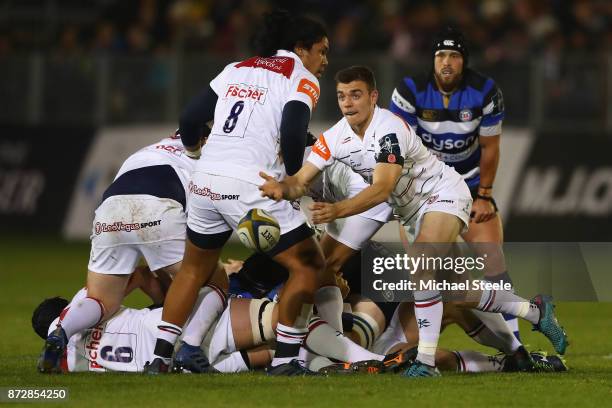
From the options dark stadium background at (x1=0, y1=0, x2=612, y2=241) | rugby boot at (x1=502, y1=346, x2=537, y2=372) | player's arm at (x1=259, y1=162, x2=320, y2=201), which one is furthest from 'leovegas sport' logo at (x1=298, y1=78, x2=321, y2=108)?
dark stadium background at (x1=0, y1=0, x2=612, y2=241)

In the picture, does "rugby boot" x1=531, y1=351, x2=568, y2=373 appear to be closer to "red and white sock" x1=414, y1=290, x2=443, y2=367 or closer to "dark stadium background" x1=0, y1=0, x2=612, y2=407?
"red and white sock" x1=414, y1=290, x2=443, y2=367

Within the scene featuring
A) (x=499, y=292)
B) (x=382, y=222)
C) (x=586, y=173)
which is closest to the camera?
(x=499, y=292)

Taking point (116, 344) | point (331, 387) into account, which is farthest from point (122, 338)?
point (331, 387)

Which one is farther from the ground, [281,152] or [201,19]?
[201,19]

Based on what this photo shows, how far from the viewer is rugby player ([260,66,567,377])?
25.4ft

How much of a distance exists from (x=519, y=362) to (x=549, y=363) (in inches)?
8.1

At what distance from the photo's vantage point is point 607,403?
22.4 ft

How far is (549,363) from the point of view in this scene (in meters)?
8.30

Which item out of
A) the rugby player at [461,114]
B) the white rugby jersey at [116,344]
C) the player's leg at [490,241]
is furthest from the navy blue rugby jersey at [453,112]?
the white rugby jersey at [116,344]

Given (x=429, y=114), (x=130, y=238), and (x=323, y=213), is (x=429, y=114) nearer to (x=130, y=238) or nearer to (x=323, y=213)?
(x=323, y=213)

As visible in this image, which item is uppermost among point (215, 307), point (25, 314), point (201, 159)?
point (201, 159)

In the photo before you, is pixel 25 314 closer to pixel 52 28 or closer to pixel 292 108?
pixel 292 108

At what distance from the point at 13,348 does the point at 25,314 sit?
2409mm

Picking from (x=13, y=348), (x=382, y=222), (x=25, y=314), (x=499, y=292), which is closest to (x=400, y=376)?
(x=499, y=292)
